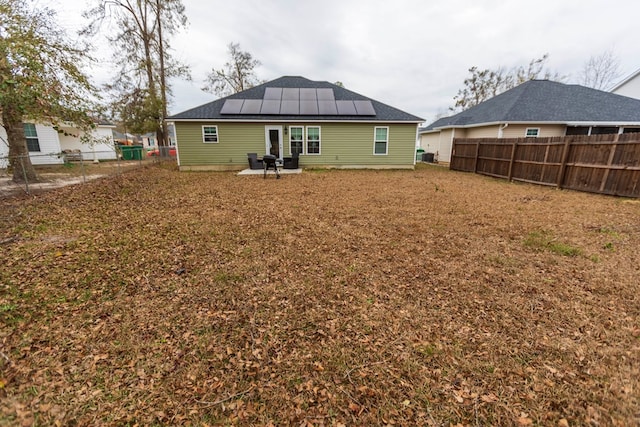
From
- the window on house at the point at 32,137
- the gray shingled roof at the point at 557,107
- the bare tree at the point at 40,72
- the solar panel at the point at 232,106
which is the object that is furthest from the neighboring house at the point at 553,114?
the window on house at the point at 32,137

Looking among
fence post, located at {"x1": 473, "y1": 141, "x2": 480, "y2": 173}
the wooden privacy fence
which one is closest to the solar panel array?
fence post, located at {"x1": 473, "y1": 141, "x2": 480, "y2": 173}

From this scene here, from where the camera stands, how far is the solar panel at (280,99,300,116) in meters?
13.8

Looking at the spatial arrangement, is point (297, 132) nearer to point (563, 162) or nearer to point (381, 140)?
point (381, 140)

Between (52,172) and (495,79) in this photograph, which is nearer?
(52,172)

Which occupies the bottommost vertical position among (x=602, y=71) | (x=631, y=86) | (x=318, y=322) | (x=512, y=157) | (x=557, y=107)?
(x=318, y=322)

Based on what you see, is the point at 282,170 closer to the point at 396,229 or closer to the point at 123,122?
the point at 396,229

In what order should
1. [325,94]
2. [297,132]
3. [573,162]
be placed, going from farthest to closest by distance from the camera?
[325,94] → [297,132] → [573,162]

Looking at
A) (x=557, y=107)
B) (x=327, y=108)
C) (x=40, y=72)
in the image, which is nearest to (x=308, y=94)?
(x=327, y=108)

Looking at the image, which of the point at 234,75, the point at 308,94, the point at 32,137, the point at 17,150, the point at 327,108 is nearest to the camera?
the point at 17,150

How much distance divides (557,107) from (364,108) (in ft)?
36.9

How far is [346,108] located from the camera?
47.1 ft

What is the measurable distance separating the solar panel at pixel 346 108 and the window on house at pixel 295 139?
234cm

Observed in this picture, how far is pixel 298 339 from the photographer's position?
7.72 ft

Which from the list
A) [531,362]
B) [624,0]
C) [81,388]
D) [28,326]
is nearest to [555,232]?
[531,362]
